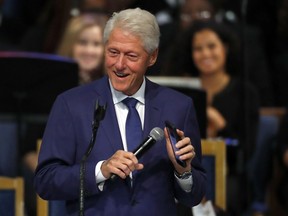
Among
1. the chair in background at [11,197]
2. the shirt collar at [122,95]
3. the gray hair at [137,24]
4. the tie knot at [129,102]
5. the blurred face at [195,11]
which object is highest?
the blurred face at [195,11]

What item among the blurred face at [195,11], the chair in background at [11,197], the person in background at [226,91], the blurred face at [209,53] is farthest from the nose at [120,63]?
the blurred face at [195,11]

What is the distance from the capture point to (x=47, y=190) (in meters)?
3.25

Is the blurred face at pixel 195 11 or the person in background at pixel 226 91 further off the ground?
the blurred face at pixel 195 11

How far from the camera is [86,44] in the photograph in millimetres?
5859

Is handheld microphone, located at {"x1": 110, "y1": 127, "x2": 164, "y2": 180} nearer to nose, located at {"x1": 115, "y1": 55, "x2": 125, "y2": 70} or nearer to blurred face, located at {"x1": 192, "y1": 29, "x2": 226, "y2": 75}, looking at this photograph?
nose, located at {"x1": 115, "y1": 55, "x2": 125, "y2": 70}

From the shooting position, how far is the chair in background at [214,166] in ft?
15.3

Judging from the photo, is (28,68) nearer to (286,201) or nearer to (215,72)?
(215,72)

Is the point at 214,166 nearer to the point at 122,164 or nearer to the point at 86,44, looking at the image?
the point at 86,44

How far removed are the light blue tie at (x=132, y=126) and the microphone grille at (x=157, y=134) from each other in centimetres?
17

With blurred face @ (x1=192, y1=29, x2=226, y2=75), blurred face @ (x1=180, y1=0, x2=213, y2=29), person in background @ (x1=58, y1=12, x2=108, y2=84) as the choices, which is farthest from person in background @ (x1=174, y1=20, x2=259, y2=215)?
person in background @ (x1=58, y1=12, x2=108, y2=84)

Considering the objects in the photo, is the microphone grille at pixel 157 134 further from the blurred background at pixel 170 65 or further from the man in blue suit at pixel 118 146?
the blurred background at pixel 170 65

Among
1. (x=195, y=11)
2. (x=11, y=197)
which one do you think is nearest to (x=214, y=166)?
(x=11, y=197)

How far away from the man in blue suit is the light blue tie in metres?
0.01

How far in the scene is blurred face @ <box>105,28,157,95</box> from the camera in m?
3.25
